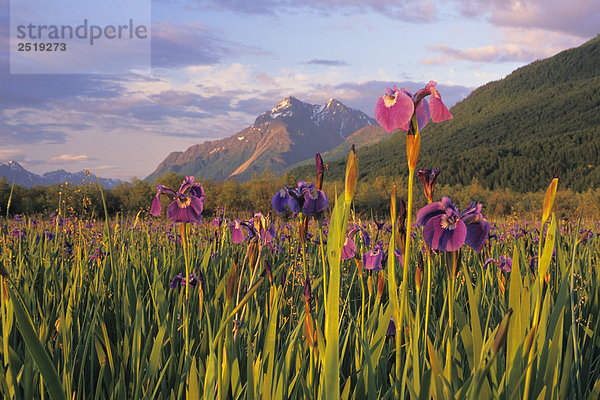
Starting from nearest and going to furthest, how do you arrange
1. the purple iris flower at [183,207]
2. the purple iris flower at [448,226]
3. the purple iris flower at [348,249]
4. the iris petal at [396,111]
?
the iris petal at [396,111]
the purple iris flower at [448,226]
the purple iris flower at [183,207]
the purple iris flower at [348,249]

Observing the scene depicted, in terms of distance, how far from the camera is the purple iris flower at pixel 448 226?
4.51ft

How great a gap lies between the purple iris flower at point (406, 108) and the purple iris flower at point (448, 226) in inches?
13.2

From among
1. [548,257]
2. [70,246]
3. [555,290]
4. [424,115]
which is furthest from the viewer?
[70,246]

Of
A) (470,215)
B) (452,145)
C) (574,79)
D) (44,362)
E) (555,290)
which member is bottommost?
(555,290)

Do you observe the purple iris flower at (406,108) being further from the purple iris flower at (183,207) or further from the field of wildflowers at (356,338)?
the purple iris flower at (183,207)

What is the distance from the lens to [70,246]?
4.20m

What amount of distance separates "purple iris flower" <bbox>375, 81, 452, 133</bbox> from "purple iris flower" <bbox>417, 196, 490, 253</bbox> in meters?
0.34

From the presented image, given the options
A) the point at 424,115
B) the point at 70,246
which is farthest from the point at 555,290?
the point at 70,246

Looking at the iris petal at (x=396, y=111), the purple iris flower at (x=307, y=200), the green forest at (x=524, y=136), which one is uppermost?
the green forest at (x=524, y=136)

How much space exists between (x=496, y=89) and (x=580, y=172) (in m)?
124

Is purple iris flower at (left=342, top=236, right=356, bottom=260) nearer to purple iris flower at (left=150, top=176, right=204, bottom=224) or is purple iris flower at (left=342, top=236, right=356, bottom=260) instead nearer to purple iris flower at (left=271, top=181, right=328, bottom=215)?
purple iris flower at (left=271, top=181, right=328, bottom=215)

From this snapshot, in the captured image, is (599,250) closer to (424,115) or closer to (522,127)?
(424,115)

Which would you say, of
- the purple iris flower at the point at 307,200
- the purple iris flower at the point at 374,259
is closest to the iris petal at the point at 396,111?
the purple iris flower at the point at 307,200

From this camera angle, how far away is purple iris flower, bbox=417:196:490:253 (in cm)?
138
